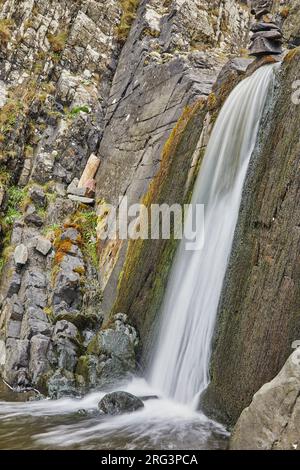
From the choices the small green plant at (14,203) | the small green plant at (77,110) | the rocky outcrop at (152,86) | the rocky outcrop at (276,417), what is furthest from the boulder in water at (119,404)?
the small green plant at (77,110)

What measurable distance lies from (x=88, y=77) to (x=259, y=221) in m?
14.4

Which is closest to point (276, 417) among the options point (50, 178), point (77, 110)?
point (50, 178)

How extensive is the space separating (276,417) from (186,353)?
9.52 ft

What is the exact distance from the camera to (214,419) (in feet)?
18.3

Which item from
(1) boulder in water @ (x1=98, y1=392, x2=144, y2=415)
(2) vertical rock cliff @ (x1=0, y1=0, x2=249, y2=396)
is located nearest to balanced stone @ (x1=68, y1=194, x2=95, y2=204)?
(2) vertical rock cliff @ (x1=0, y1=0, x2=249, y2=396)

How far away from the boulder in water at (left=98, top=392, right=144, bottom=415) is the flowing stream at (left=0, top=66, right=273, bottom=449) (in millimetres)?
134

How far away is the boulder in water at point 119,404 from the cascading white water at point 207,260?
2.34ft

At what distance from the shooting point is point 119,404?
20.4 feet

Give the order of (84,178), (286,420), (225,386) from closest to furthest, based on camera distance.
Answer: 1. (286,420)
2. (225,386)
3. (84,178)

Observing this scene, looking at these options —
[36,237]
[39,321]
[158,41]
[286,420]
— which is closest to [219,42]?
[158,41]

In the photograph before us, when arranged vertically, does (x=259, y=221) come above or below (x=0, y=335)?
above

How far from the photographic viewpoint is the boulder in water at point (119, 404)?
20.3 ft

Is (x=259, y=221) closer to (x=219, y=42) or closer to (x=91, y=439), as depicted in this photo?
(x=91, y=439)

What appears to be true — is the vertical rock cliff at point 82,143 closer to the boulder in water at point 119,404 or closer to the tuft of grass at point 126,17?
the tuft of grass at point 126,17
